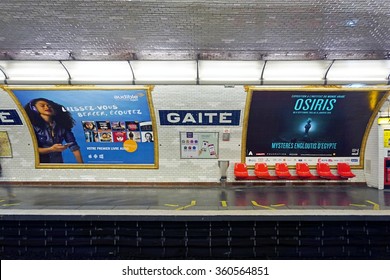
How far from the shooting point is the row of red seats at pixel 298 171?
25.1ft

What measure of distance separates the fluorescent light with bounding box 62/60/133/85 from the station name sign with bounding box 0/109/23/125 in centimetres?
229

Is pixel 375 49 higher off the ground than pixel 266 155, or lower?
higher

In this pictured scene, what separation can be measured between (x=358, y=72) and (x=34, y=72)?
897 cm

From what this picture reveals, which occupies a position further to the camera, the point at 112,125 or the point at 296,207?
the point at 112,125

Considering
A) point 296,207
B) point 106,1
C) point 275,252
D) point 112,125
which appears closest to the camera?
point 106,1

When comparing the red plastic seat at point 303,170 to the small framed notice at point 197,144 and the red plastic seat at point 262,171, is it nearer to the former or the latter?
the red plastic seat at point 262,171

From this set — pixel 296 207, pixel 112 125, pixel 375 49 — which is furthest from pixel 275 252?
pixel 112 125

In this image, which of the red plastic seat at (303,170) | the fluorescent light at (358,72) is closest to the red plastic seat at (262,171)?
the red plastic seat at (303,170)

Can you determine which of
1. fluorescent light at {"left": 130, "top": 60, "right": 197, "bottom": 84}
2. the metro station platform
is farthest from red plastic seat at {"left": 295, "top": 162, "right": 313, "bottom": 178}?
fluorescent light at {"left": 130, "top": 60, "right": 197, "bottom": 84}

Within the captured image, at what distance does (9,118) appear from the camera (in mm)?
7727

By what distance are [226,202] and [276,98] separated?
362 cm

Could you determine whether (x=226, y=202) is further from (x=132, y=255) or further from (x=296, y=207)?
(x=132, y=255)

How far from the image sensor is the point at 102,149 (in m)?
7.95

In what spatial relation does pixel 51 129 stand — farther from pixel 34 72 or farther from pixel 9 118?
pixel 34 72
